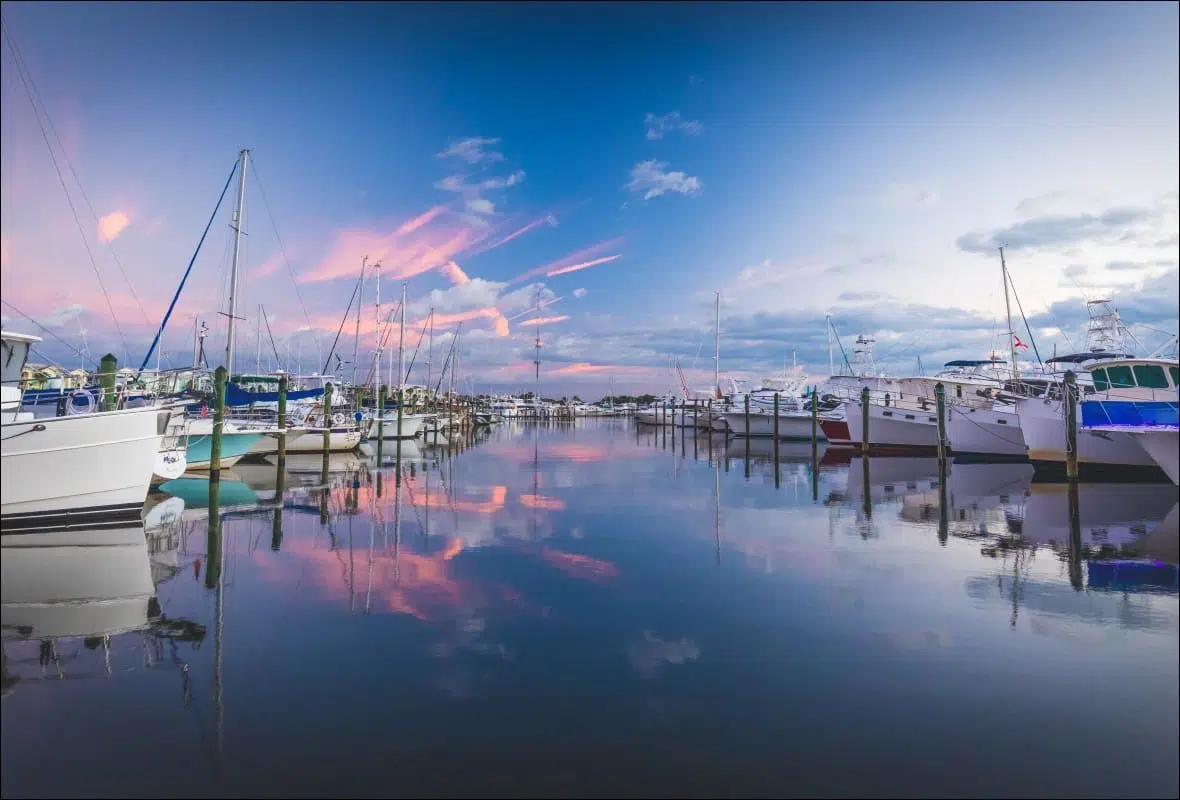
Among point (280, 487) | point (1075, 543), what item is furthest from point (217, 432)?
point (1075, 543)

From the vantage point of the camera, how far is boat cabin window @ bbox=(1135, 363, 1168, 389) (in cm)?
2472

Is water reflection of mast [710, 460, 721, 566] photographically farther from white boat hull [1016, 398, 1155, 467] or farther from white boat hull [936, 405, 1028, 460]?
white boat hull [936, 405, 1028, 460]

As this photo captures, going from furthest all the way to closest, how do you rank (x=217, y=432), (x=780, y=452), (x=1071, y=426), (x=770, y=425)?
(x=770, y=425) < (x=780, y=452) < (x=1071, y=426) < (x=217, y=432)

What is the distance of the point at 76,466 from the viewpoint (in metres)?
13.7

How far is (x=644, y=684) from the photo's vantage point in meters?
6.46

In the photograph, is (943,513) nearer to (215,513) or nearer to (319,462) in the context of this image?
(215,513)

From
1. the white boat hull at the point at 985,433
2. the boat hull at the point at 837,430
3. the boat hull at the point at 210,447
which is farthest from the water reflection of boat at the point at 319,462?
the boat hull at the point at 837,430

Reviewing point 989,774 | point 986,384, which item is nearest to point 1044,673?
point 989,774

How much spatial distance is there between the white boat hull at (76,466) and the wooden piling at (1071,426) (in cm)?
2625

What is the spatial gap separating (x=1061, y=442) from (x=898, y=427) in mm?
13192

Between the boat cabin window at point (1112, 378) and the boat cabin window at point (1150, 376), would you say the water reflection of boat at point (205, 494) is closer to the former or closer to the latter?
the boat cabin window at point (1112, 378)

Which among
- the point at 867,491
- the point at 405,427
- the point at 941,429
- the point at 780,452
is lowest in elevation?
the point at 780,452

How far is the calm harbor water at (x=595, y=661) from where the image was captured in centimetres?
491

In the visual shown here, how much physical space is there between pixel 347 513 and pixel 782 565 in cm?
1075
